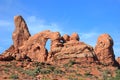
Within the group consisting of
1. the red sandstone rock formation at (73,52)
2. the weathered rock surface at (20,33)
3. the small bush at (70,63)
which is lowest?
the small bush at (70,63)

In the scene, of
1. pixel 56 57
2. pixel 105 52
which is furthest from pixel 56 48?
pixel 105 52

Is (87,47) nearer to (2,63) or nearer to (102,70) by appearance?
(102,70)

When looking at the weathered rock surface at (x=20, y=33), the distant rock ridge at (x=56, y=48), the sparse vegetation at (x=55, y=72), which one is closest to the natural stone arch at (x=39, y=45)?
the distant rock ridge at (x=56, y=48)

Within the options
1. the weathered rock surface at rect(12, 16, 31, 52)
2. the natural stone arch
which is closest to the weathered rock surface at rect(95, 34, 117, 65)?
the natural stone arch

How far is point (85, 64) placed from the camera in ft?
224

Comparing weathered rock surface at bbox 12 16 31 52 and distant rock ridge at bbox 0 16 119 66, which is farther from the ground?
weathered rock surface at bbox 12 16 31 52

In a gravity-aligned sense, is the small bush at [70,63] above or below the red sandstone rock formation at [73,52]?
below

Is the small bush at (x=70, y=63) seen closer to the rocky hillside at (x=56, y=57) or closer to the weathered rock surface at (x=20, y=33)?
the rocky hillside at (x=56, y=57)

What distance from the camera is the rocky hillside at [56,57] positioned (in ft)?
201

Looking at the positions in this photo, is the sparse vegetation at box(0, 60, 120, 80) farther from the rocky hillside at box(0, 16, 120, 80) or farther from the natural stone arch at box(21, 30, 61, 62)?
the natural stone arch at box(21, 30, 61, 62)

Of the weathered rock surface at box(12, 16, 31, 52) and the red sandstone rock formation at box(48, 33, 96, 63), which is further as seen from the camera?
the weathered rock surface at box(12, 16, 31, 52)

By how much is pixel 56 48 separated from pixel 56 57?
1.37 meters

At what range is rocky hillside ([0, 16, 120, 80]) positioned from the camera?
61.4 meters

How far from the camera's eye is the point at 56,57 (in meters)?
70.1
